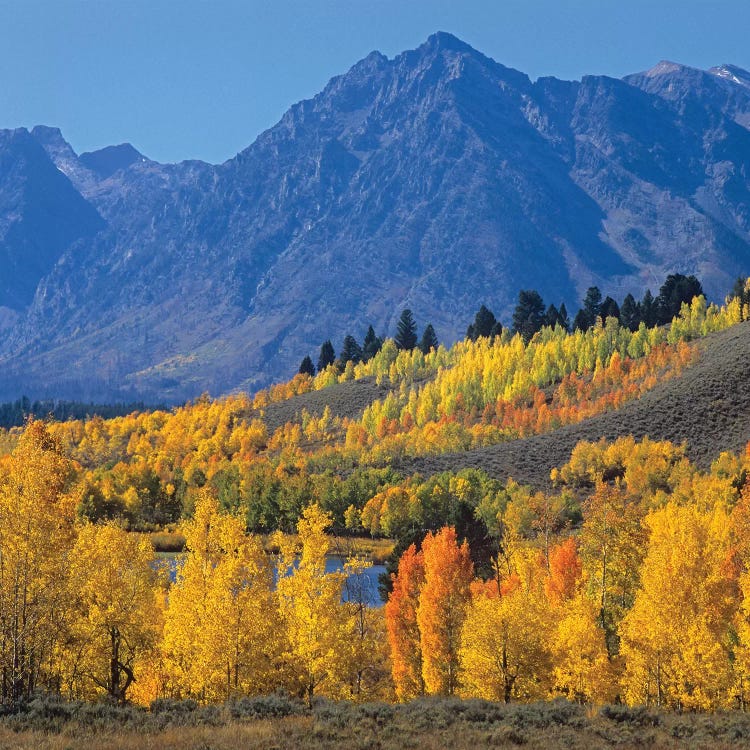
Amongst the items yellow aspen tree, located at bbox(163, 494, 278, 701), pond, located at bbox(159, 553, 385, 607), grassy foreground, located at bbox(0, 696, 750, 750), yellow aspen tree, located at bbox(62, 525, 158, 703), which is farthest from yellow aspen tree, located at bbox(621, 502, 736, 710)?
yellow aspen tree, located at bbox(62, 525, 158, 703)

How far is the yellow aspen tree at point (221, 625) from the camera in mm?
37906

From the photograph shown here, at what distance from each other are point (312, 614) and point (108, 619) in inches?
334

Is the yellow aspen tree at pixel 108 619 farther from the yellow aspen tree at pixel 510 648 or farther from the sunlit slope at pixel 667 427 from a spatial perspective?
the sunlit slope at pixel 667 427

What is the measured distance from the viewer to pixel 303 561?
4150cm

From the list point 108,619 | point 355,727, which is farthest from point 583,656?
point 108,619

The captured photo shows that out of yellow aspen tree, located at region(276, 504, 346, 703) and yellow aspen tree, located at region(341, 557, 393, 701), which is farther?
yellow aspen tree, located at region(341, 557, 393, 701)

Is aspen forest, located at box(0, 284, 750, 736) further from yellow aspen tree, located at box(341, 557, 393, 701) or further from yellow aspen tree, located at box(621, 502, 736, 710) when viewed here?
yellow aspen tree, located at box(341, 557, 393, 701)

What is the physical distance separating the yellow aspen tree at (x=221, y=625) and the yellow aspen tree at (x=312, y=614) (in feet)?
3.49

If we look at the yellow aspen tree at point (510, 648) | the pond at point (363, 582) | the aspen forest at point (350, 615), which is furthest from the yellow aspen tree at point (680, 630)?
the pond at point (363, 582)

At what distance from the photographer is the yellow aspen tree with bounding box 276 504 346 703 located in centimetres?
3981

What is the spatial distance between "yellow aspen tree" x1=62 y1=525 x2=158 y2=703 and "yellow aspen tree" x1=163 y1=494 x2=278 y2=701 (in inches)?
52.2

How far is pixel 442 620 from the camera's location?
51594 mm

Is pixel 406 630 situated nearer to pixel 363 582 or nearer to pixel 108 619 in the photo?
pixel 108 619

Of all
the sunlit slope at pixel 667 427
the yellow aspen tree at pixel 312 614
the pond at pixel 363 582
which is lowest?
the pond at pixel 363 582
